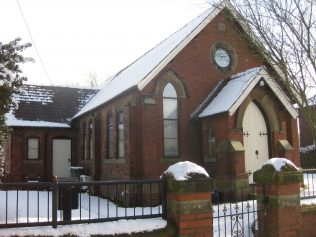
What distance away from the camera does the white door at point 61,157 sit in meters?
22.6

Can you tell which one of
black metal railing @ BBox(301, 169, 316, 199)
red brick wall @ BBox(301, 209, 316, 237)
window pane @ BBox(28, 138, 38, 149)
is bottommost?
red brick wall @ BBox(301, 209, 316, 237)

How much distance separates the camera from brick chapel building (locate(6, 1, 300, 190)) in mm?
13742

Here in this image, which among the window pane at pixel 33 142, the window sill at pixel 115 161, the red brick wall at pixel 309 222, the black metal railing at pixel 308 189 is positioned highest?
the window pane at pixel 33 142

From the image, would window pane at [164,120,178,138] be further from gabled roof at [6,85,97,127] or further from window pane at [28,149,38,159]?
window pane at [28,149,38,159]

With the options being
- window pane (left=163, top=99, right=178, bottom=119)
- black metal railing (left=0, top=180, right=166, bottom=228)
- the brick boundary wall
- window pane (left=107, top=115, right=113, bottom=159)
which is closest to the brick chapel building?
window pane (left=163, top=99, right=178, bottom=119)

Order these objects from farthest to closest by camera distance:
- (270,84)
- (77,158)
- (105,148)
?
1. (77,158)
2. (105,148)
3. (270,84)

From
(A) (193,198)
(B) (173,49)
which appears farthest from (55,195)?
(B) (173,49)

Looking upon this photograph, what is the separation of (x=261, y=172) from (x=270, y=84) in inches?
292

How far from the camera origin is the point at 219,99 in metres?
14.8

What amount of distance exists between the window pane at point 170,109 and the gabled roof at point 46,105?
30.9 ft

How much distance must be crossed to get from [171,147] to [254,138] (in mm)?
3080

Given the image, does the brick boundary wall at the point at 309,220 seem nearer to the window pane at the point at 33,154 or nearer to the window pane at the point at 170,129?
the window pane at the point at 170,129

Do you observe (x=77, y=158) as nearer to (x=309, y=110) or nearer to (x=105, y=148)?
(x=105, y=148)

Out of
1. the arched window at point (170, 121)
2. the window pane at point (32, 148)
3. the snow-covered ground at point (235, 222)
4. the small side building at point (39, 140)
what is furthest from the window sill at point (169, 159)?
the window pane at point (32, 148)
